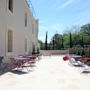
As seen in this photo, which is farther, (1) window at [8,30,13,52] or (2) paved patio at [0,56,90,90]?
(1) window at [8,30,13,52]

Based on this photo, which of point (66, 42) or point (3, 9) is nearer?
point (3, 9)

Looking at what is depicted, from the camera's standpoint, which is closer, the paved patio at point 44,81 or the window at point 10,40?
the paved patio at point 44,81

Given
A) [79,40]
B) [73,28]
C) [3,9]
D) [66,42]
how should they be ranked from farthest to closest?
[73,28], [66,42], [79,40], [3,9]

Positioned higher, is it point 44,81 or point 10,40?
point 10,40

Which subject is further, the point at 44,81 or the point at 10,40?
the point at 10,40

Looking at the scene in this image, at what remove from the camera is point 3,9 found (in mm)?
6785

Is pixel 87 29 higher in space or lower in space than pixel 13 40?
higher

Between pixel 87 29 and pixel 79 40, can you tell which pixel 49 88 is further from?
pixel 87 29

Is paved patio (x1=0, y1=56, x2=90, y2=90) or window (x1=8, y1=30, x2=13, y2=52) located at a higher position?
window (x1=8, y1=30, x2=13, y2=52)

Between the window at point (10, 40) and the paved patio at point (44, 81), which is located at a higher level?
the window at point (10, 40)

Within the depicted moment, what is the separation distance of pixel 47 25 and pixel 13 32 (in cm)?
2269

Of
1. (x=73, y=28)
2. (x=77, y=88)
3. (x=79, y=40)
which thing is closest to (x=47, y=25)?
(x=79, y=40)

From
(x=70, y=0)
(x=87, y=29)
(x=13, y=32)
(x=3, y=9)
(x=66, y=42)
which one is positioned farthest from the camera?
(x=87, y=29)

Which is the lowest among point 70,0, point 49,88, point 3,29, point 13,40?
point 49,88
